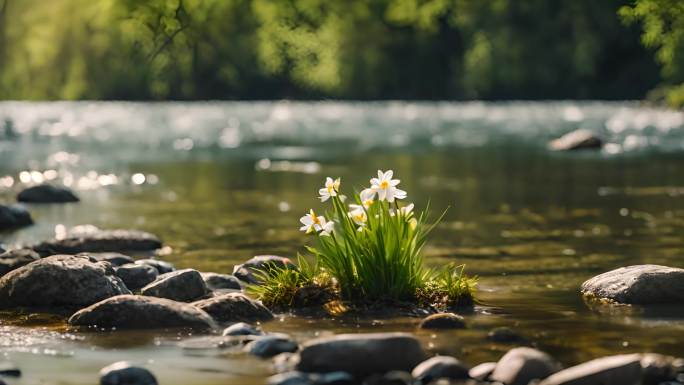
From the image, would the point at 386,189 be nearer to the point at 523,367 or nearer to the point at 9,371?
Answer: the point at 523,367

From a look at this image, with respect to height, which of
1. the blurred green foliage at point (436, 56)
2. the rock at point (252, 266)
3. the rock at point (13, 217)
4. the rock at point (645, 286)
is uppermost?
the blurred green foliage at point (436, 56)

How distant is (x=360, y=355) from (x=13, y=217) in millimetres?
11054

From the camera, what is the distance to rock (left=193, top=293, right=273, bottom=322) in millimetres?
9156

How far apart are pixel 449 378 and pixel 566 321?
89.9 inches

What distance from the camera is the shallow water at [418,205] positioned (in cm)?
827

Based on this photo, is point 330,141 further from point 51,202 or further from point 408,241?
point 408,241

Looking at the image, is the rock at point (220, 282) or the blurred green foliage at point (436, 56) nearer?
the rock at point (220, 282)

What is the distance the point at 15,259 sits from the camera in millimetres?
11289

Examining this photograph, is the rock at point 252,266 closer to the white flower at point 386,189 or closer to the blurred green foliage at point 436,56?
the white flower at point 386,189

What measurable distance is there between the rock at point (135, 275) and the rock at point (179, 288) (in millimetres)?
741

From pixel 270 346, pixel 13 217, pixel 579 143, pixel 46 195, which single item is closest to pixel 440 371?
pixel 270 346

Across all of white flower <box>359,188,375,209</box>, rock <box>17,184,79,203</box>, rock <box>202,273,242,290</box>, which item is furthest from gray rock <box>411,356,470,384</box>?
rock <box>17,184,79,203</box>

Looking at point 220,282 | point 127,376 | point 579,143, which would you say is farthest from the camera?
point 579,143

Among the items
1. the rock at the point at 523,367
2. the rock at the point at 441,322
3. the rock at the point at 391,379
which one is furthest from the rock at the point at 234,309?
A: the rock at the point at 523,367
